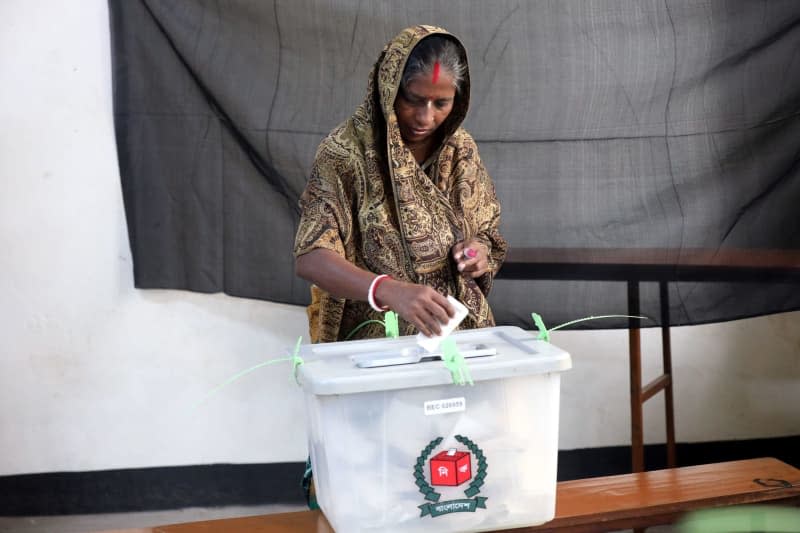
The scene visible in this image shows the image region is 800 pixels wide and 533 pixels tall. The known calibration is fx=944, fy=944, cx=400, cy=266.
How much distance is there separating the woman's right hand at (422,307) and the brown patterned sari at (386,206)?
28 cm

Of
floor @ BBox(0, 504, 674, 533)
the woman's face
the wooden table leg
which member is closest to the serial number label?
the woman's face

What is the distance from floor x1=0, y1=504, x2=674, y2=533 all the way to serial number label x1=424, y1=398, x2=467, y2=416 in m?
1.79

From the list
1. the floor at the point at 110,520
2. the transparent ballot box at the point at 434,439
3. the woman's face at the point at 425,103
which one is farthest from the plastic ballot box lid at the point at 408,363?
the floor at the point at 110,520

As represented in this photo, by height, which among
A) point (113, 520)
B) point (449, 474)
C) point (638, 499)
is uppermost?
point (449, 474)

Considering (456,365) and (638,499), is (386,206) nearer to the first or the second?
(456,365)

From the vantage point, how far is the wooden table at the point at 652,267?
9.23ft

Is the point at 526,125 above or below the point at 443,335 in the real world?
above

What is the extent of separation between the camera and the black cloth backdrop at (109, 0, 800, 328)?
269 cm

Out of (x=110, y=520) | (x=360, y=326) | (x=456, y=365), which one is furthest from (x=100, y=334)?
(x=456, y=365)

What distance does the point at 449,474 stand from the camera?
1365 millimetres

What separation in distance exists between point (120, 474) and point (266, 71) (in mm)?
1403

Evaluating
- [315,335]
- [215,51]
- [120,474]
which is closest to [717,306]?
[315,335]

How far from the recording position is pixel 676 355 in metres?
3.31

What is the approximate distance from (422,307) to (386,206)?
44 centimetres
